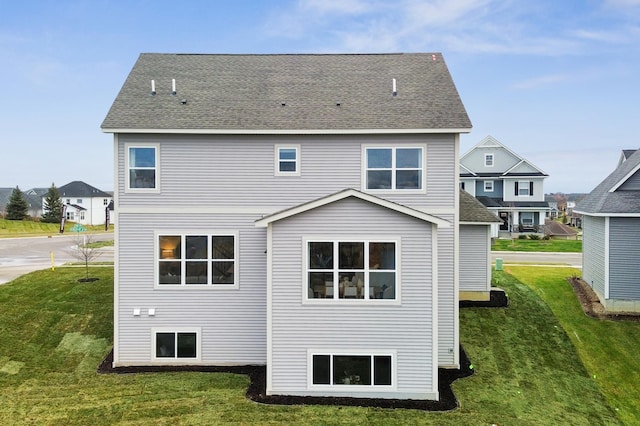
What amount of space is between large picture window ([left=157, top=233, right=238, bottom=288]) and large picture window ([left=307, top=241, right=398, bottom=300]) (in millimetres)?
2825

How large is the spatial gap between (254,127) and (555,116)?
110 ft

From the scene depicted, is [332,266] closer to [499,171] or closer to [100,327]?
[100,327]

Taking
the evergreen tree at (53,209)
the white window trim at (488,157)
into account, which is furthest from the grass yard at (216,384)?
the evergreen tree at (53,209)

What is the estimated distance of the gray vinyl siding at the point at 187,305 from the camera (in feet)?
37.6

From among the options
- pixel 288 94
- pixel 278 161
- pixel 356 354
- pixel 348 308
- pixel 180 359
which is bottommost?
pixel 180 359

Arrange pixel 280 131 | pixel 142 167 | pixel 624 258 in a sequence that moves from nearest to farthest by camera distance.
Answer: pixel 280 131 < pixel 142 167 < pixel 624 258

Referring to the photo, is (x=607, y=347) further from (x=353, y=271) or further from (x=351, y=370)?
(x=353, y=271)

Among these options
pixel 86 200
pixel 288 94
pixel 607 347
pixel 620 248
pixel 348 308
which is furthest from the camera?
pixel 86 200

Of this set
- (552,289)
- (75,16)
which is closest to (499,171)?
(552,289)

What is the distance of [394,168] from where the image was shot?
37.6 ft

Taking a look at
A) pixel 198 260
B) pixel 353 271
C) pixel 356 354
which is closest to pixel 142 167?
pixel 198 260

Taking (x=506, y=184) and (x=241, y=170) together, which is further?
(x=506, y=184)

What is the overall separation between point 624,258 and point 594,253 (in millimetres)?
1813

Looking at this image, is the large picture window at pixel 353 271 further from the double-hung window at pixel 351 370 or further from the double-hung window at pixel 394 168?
the double-hung window at pixel 394 168
